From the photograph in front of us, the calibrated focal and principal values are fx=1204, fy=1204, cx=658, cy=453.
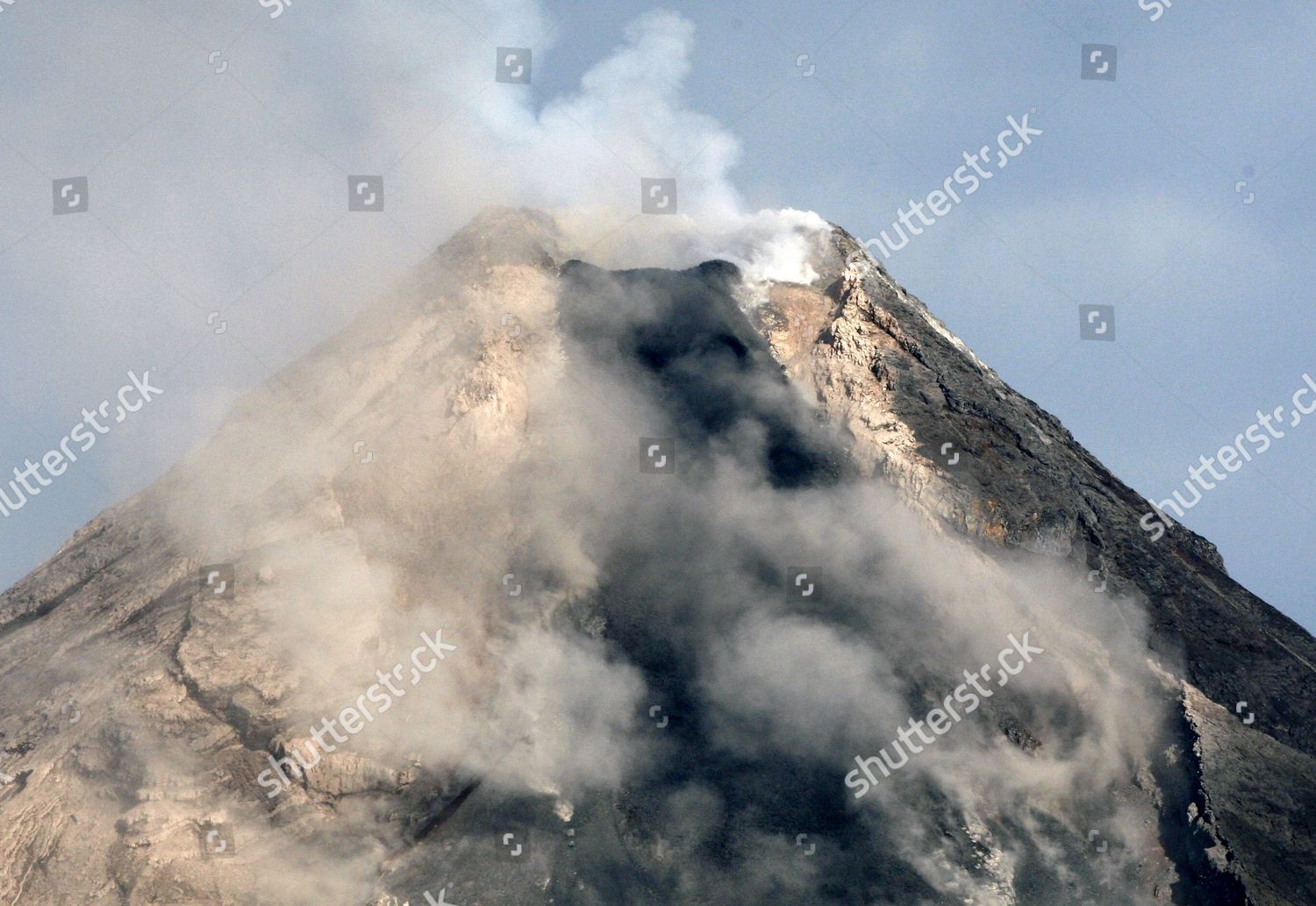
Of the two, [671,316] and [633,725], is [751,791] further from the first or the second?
[671,316]

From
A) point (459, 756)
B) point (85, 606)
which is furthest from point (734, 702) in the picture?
point (85, 606)

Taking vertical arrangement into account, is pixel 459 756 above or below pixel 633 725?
below

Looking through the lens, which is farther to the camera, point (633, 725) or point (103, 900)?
point (633, 725)

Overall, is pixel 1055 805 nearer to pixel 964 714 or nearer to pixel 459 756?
pixel 964 714

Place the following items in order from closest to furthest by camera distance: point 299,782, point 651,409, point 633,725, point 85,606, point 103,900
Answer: point 103,900 → point 299,782 → point 633,725 → point 85,606 → point 651,409

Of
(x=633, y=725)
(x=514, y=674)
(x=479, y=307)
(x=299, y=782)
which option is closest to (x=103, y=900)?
(x=299, y=782)

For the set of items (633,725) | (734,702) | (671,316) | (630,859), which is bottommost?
(630,859)

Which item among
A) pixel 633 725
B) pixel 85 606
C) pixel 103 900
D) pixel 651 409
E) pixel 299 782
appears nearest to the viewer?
pixel 103 900
